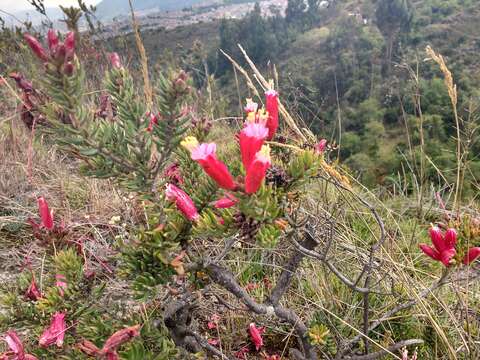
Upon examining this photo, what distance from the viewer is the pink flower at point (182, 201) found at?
102cm

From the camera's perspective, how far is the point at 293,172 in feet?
3.49

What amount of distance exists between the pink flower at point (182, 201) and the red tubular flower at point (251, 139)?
198 millimetres

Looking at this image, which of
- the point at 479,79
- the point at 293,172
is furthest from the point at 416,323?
the point at 479,79

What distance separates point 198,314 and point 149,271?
1254 millimetres

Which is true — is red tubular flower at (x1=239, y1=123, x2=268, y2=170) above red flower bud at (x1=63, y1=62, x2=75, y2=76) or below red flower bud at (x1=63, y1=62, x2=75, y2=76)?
below

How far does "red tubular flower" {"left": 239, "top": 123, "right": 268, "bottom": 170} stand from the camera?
0.90 meters

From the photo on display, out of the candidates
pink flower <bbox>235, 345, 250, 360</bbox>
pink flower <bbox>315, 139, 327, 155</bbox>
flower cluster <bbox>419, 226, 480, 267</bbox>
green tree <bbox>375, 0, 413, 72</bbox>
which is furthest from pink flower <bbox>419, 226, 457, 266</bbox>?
green tree <bbox>375, 0, 413, 72</bbox>

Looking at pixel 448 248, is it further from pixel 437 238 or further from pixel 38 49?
pixel 38 49

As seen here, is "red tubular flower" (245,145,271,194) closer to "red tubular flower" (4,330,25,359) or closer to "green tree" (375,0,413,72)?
"red tubular flower" (4,330,25,359)

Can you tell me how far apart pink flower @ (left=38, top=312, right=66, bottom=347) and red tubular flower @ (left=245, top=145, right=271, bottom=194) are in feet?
2.31

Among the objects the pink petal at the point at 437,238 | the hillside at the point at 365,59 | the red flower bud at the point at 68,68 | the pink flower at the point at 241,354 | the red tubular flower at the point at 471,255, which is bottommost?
the hillside at the point at 365,59

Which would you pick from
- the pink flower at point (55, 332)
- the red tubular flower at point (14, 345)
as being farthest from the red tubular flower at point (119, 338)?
the red tubular flower at point (14, 345)

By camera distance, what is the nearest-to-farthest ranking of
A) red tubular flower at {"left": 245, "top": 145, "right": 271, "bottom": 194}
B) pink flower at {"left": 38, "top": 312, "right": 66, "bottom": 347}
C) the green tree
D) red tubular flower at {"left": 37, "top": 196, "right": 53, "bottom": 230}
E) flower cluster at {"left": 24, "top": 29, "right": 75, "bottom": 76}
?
flower cluster at {"left": 24, "top": 29, "right": 75, "bottom": 76} < red tubular flower at {"left": 245, "top": 145, "right": 271, "bottom": 194} < pink flower at {"left": 38, "top": 312, "right": 66, "bottom": 347} < red tubular flower at {"left": 37, "top": 196, "right": 53, "bottom": 230} < the green tree

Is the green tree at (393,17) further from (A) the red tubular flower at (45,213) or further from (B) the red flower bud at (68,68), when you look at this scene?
(B) the red flower bud at (68,68)
